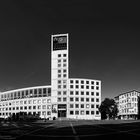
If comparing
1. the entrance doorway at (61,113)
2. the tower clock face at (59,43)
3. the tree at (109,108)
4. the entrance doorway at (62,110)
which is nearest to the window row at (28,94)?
the entrance doorway at (62,110)

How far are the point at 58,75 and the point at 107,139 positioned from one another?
103 meters

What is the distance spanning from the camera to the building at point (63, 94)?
114 m

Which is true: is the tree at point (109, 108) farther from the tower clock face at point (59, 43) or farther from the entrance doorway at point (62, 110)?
the tower clock face at point (59, 43)

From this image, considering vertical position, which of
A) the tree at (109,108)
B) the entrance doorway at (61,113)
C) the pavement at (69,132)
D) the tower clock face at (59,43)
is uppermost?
the tower clock face at (59,43)

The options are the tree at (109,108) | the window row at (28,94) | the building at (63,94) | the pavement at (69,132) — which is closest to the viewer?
the pavement at (69,132)

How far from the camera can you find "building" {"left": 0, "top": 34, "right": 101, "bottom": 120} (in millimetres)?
113938

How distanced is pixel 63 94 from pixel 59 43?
30877mm

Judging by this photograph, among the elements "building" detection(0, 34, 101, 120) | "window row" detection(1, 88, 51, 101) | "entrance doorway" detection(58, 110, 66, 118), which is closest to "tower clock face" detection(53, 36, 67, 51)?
"building" detection(0, 34, 101, 120)

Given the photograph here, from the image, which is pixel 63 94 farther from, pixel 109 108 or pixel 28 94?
pixel 109 108

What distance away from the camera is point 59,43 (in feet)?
396

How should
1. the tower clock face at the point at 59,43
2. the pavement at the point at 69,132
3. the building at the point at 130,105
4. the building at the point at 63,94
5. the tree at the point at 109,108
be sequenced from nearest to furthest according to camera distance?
the pavement at the point at 69,132, the tree at the point at 109,108, the building at the point at 63,94, the tower clock face at the point at 59,43, the building at the point at 130,105

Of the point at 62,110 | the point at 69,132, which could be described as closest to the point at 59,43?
the point at 62,110

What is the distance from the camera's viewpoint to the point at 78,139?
49.4ft

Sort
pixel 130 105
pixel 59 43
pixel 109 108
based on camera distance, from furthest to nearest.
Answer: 1. pixel 130 105
2. pixel 59 43
3. pixel 109 108
